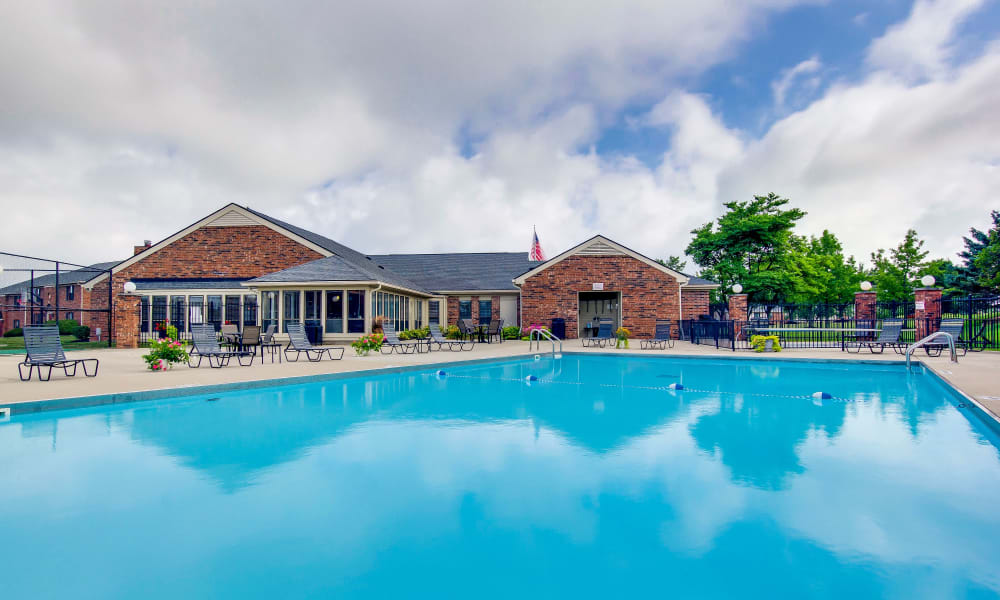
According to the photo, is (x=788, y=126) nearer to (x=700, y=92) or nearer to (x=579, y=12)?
(x=700, y=92)

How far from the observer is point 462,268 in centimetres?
3092

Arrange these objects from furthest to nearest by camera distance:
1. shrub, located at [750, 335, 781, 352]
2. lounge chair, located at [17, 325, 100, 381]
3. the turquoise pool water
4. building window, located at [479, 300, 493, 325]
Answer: building window, located at [479, 300, 493, 325] < shrub, located at [750, 335, 781, 352] < lounge chair, located at [17, 325, 100, 381] < the turquoise pool water

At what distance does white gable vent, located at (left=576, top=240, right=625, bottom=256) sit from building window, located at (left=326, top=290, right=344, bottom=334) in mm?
11152

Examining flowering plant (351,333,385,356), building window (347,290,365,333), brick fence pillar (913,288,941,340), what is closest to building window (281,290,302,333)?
building window (347,290,365,333)

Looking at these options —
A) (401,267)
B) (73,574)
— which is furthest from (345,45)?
(401,267)

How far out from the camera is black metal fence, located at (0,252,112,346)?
16719 millimetres

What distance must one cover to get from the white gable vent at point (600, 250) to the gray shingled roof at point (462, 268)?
4926 millimetres

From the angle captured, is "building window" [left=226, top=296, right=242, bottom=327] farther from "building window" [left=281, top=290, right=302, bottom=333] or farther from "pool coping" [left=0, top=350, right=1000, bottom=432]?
"pool coping" [left=0, top=350, right=1000, bottom=432]

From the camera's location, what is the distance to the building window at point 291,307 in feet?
66.5

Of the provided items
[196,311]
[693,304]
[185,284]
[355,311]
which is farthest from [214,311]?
[693,304]

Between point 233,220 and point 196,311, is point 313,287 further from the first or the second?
point 233,220

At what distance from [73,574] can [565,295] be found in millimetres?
21505

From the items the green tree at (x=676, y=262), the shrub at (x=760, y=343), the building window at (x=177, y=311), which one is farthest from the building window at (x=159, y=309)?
the green tree at (x=676, y=262)

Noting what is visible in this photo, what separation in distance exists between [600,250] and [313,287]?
1308 cm
